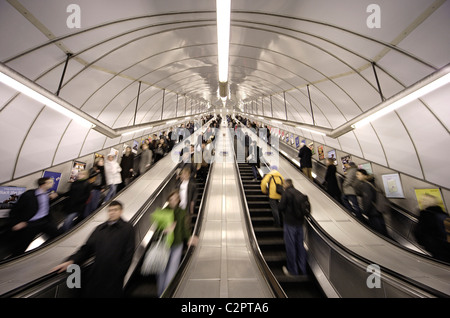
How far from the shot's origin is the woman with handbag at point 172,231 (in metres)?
2.61

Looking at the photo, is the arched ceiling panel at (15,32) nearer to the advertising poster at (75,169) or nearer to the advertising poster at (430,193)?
the advertising poster at (75,169)

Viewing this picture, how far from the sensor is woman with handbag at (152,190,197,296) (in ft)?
8.57

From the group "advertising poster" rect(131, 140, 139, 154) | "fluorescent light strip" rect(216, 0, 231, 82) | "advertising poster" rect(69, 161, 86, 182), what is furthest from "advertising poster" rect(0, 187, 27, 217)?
"fluorescent light strip" rect(216, 0, 231, 82)

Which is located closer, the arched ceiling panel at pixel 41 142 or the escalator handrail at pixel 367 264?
the escalator handrail at pixel 367 264

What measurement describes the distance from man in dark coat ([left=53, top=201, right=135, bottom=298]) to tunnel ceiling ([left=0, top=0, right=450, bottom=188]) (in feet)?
13.7


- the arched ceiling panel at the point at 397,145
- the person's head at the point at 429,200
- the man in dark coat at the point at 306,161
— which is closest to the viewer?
the person's head at the point at 429,200

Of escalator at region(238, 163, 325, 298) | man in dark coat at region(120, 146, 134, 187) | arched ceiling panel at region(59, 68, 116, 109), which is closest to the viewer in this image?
escalator at region(238, 163, 325, 298)

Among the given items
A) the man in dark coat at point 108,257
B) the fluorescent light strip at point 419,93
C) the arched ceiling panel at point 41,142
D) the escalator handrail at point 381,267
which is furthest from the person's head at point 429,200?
the arched ceiling panel at point 41,142

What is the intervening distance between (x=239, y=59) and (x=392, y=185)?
8.13 m

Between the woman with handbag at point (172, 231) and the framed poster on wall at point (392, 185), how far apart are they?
295 inches

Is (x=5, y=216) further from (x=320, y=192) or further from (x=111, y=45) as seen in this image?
(x=320, y=192)

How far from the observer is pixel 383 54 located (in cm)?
386

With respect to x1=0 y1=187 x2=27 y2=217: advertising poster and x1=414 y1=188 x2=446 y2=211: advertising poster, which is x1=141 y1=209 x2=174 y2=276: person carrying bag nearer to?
x1=0 y1=187 x2=27 y2=217: advertising poster
